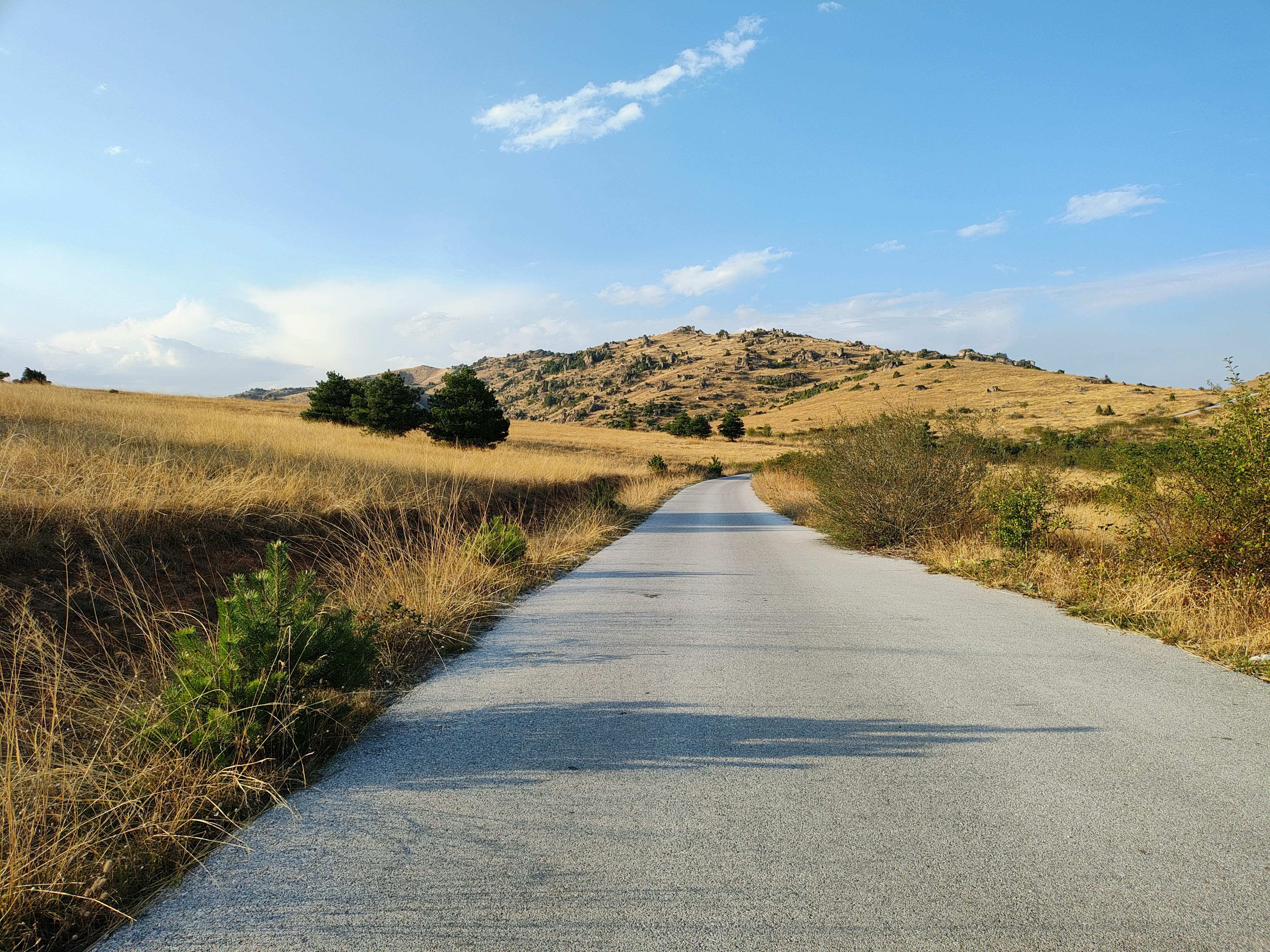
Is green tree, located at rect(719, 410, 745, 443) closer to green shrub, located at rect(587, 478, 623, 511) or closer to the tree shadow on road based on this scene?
green shrub, located at rect(587, 478, 623, 511)

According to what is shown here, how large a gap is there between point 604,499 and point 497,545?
31.7ft

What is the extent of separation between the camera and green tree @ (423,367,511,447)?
36188 mm

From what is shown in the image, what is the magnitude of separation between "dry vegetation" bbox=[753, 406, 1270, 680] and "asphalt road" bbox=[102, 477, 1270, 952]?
0.57 metres

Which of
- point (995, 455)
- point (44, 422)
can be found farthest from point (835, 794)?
point (44, 422)

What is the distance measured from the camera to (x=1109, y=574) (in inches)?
271

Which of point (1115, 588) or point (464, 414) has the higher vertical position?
point (464, 414)

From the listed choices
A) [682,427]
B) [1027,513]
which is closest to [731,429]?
[682,427]

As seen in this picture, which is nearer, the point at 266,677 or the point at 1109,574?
the point at 266,677

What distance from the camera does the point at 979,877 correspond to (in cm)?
220

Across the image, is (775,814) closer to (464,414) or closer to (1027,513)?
(1027,513)

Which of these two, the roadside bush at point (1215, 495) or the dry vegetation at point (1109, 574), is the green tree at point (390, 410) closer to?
the dry vegetation at point (1109, 574)

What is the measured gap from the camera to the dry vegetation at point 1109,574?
5258mm

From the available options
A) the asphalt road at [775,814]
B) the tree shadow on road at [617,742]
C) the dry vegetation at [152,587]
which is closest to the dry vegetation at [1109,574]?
the asphalt road at [775,814]

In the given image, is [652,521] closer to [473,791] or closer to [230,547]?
[230,547]
